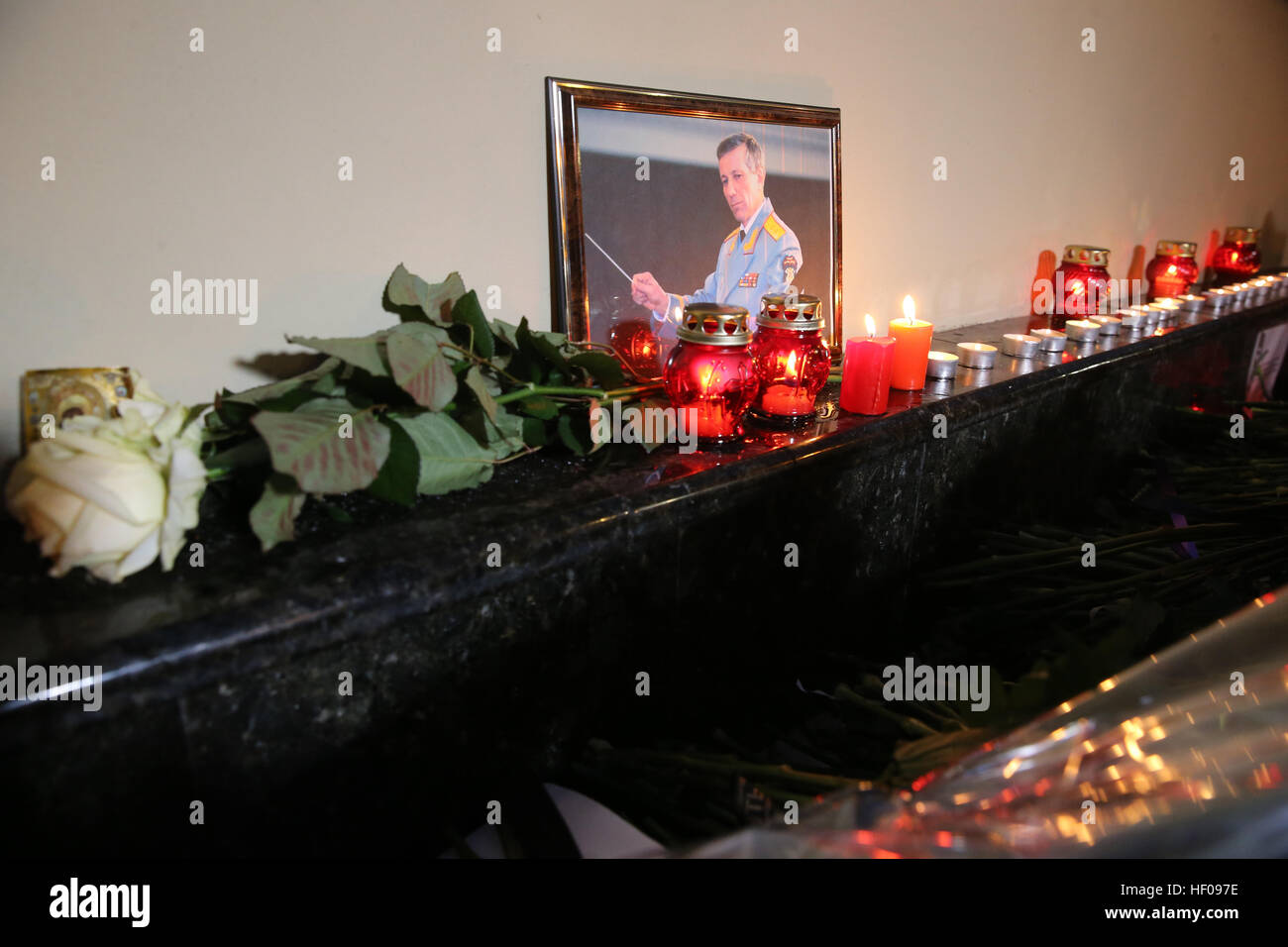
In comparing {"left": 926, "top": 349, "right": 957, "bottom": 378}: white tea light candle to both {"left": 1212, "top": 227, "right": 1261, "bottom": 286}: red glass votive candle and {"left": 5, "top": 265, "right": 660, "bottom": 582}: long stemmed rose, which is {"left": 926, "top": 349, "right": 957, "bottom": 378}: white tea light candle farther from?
{"left": 1212, "top": 227, "right": 1261, "bottom": 286}: red glass votive candle

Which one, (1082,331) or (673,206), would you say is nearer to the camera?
(673,206)

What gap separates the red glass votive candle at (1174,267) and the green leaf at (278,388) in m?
2.69

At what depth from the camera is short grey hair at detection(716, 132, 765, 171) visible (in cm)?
132

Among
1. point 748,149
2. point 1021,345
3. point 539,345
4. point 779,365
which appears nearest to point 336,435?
point 539,345

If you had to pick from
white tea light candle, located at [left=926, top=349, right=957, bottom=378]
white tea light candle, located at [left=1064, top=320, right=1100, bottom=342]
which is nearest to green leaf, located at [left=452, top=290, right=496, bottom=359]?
white tea light candle, located at [left=926, top=349, right=957, bottom=378]

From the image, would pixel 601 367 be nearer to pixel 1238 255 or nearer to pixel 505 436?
pixel 505 436

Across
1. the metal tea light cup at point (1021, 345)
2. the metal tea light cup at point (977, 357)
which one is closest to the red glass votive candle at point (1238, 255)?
the metal tea light cup at point (1021, 345)

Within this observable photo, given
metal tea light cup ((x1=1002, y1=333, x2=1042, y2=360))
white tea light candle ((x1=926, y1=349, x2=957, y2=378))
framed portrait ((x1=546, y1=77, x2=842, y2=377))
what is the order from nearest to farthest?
framed portrait ((x1=546, y1=77, x2=842, y2=377)), white tea light candle ((x1=926, y1=349, x2=957, y2=378)), metal tea light cup ((x1=1002, y1=333, x2=1042, y2=360))

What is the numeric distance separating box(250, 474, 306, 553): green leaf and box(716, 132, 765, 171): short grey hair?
3.03 ft

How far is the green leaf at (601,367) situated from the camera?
1013 mm

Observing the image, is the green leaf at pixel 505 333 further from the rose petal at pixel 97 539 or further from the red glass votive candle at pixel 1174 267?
the red glass votive candle at pixel 1174 267

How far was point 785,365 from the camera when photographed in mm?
1217

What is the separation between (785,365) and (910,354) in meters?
0.32

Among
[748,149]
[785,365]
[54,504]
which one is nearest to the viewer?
[54,504]
